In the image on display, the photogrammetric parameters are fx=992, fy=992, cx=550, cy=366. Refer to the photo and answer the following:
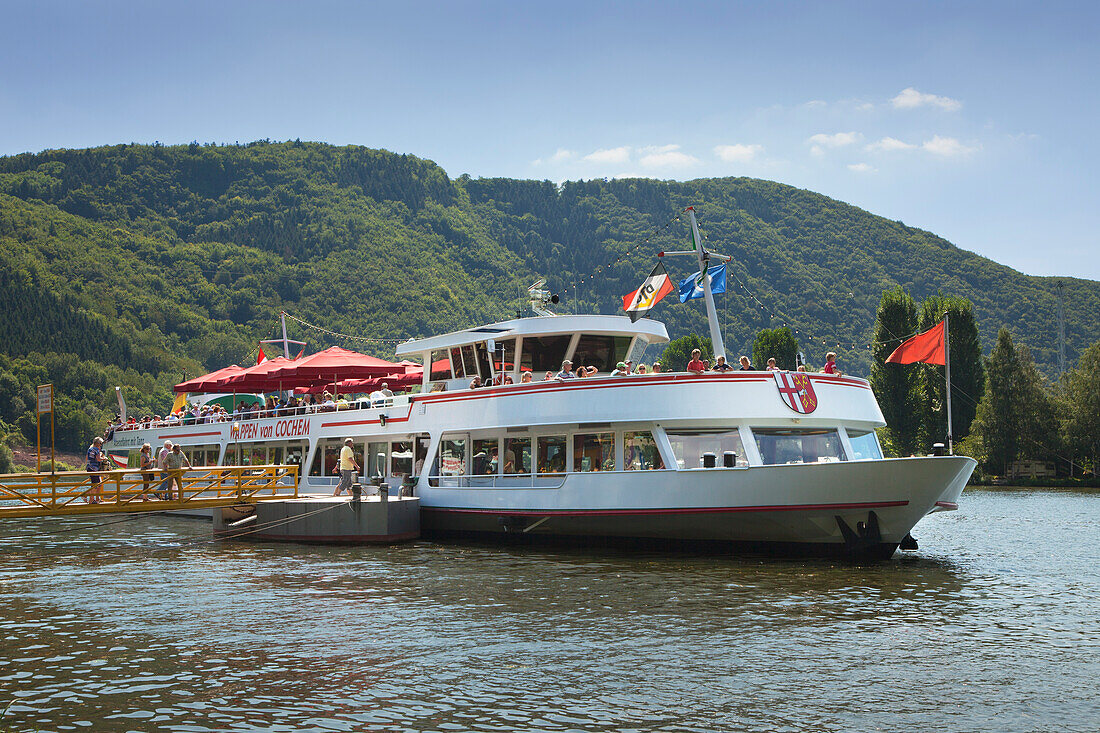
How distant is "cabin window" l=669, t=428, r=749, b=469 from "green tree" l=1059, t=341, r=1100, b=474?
48.1 meters

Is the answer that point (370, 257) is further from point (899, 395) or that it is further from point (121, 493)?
point (121, 493)

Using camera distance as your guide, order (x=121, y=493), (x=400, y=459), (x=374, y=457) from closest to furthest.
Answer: (x=121, y=493), (x=400, y=459), (x=374, y=457)

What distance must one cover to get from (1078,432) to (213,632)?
2304 inches

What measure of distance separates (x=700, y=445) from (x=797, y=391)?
217cm

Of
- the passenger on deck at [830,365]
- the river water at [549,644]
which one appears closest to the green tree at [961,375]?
the river water at [549,644]

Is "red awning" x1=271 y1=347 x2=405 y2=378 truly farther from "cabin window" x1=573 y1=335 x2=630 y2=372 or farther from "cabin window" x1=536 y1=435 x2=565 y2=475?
"cabin window" x1=536 y1=435 x2=565 y2=475

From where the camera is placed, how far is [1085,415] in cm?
5872

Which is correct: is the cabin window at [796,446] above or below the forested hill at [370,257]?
below

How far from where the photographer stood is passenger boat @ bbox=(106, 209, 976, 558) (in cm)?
1838

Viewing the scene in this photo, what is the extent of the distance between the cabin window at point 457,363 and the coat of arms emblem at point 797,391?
8.57m

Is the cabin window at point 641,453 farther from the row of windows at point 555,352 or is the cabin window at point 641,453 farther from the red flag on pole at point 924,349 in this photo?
the red flag on pole at point 924,349

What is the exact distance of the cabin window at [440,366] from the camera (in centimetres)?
2547

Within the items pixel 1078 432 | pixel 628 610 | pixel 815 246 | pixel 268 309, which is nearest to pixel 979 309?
pixel 815 246

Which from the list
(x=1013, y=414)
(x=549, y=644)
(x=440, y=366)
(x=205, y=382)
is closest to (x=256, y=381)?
(x=205, y=382)
